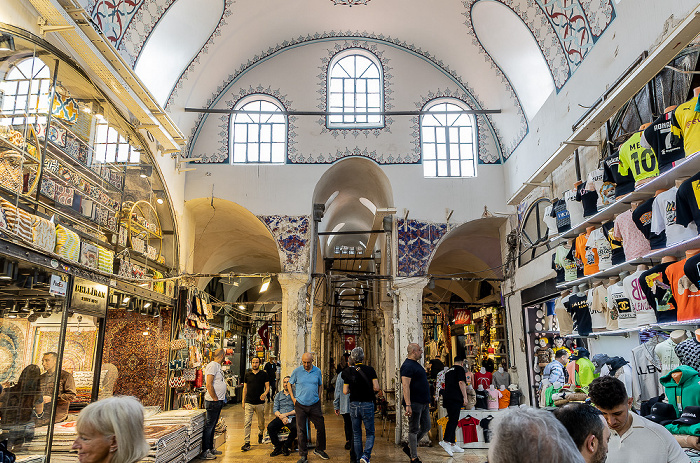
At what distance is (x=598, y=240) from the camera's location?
6105mm

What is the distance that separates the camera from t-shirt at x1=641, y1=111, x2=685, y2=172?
460 centimetres

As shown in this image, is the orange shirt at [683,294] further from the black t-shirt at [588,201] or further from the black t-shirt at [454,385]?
the black t-shirt at [454,385]

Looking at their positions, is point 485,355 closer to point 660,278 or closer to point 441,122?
point 441,122

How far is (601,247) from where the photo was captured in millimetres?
6035

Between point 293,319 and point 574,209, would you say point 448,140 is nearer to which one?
point 293,319

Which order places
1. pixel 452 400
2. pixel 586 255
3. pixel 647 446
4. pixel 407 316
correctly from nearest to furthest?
pixel 647 446
pixel 586 255
pixel 452 400
pixel 407 316

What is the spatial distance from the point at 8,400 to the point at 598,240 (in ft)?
23.5

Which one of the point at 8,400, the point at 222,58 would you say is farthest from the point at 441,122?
the point at 8,400

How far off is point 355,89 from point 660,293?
8472 mm

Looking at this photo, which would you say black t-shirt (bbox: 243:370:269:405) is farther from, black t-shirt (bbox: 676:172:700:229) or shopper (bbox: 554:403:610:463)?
shopper (bbox: 554:403:610:463)

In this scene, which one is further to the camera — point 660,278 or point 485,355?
point 485,355

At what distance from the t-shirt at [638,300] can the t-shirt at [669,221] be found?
24.3 inches

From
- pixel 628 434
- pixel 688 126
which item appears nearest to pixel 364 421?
pixel 628 434

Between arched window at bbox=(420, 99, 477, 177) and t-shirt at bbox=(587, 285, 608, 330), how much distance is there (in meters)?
5.79
